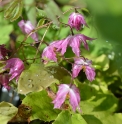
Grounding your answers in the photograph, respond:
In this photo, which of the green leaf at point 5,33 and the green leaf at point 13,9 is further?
the green leaf at point 5,33

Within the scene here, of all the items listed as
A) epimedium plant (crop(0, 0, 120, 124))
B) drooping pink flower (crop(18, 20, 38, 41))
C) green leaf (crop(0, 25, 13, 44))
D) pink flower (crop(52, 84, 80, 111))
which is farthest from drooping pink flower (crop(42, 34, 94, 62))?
green leaf (crop(0, 25, 13, 44))

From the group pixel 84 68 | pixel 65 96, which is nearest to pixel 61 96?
pixel 65 96

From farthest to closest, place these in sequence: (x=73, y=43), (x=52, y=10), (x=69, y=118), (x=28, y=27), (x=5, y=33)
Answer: (x=5, y=33)
(x=28, y=27)
(x=69, y=118)
(x=73, y=43)
(x=52, y=10)

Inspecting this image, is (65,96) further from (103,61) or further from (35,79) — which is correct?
(103,61)

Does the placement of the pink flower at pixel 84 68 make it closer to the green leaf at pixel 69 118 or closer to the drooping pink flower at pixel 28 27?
the green leaf at pixel 69 118

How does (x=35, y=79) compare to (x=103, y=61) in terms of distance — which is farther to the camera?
(x=103, y=61)

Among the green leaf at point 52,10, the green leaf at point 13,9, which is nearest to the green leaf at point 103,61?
the green leaf at point 13,9
